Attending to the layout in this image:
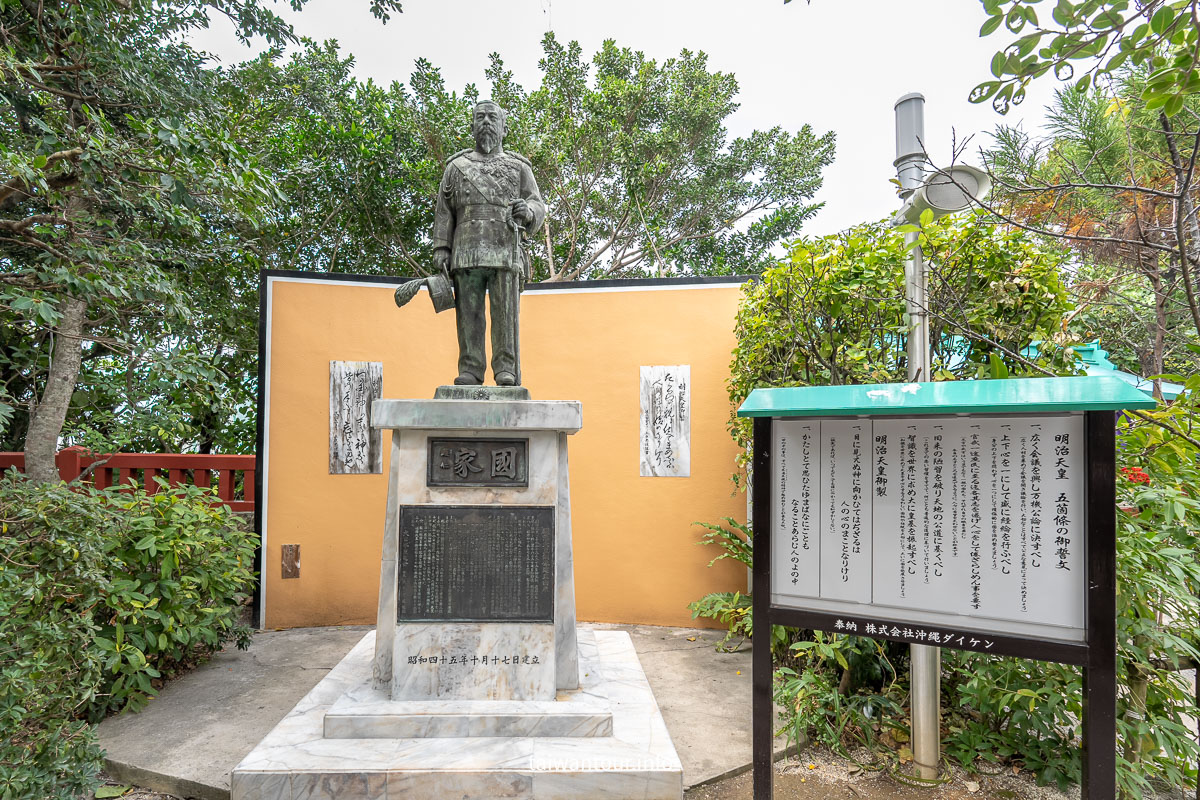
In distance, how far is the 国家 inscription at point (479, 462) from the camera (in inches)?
118

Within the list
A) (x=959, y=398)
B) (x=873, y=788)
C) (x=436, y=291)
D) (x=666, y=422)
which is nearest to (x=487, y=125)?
(x=436, y=291)

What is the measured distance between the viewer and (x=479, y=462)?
302 cm

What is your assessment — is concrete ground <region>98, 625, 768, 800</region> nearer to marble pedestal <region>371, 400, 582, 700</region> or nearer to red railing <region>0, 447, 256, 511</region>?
marble pedestal <region>371, 400, 582, 700</region>

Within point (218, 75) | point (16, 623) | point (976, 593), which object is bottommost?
point (16, 623)

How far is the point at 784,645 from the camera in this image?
3777 millimetres

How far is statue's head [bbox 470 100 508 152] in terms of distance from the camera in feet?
11.0

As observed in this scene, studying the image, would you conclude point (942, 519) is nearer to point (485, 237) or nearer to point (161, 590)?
point (485, 237)

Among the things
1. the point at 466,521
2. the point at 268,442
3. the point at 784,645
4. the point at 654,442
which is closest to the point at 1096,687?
the point at 784,645

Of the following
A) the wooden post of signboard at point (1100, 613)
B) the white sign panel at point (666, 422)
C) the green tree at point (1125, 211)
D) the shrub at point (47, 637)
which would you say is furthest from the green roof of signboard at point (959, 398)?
the white sign panel at point (666, 422)

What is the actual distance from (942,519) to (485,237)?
245 cm

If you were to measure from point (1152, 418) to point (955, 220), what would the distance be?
1.27 metres

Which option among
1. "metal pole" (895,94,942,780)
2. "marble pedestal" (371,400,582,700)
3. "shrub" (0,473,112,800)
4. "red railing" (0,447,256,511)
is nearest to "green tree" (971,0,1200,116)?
"metal pole" (895,94,942,780)

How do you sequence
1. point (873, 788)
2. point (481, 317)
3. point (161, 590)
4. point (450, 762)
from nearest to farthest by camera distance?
point (450, 762) → point (873, 788) → point (481, 317) → point (161, 590)

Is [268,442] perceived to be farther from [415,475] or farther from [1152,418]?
[1152,418]
